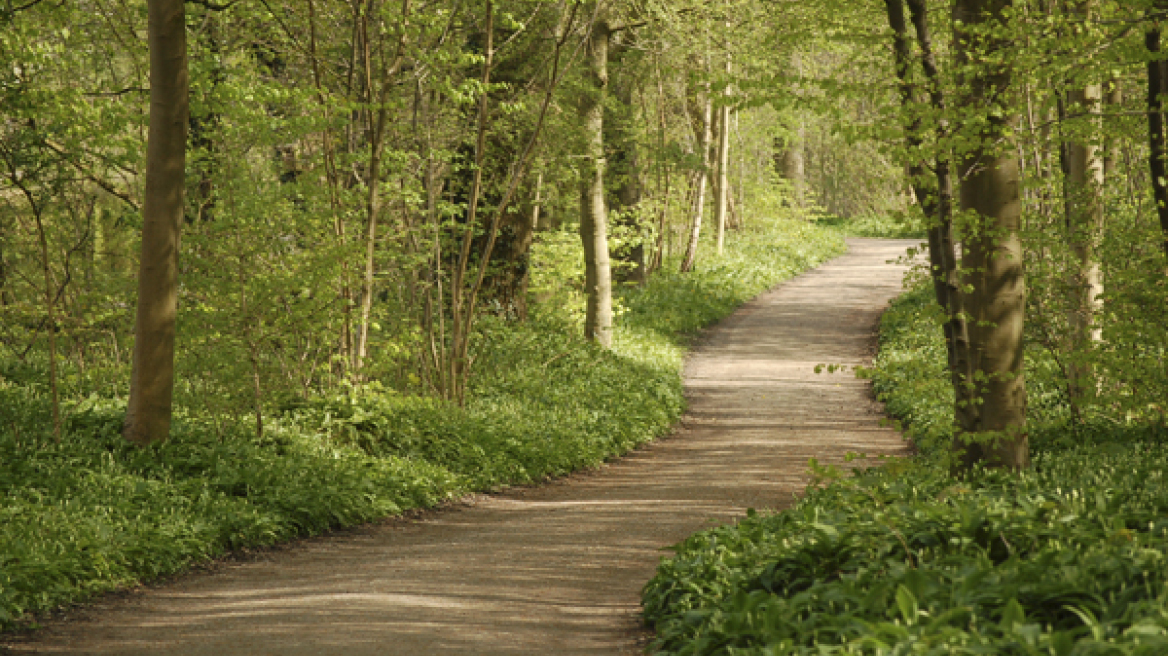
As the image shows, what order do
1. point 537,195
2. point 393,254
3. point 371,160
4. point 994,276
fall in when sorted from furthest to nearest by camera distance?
point 537,195
point 393,254
point 371,160
point 994,276

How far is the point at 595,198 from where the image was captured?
1762 cm

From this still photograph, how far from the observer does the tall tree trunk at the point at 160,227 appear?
8.78 m

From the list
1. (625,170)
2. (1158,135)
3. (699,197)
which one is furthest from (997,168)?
(699,197)

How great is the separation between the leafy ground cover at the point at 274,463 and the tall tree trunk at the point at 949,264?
16.4 ft

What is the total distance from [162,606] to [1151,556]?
211 inches

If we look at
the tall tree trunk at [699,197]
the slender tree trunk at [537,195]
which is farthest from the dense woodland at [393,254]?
the tall tree trunk at [699,197]

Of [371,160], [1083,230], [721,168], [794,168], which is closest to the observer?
[1083,230]

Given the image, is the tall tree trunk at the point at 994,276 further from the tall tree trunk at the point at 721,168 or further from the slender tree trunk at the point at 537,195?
the tall tree trunk at the point at 721,168

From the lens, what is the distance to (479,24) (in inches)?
544

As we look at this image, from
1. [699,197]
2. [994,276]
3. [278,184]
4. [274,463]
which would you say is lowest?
[274,463]

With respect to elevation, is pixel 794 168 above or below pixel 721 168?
above

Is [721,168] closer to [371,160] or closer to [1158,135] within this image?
[371,160]

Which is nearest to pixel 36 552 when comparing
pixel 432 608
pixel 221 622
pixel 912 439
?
pixel 221 622

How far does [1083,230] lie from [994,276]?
3187 millimetres
